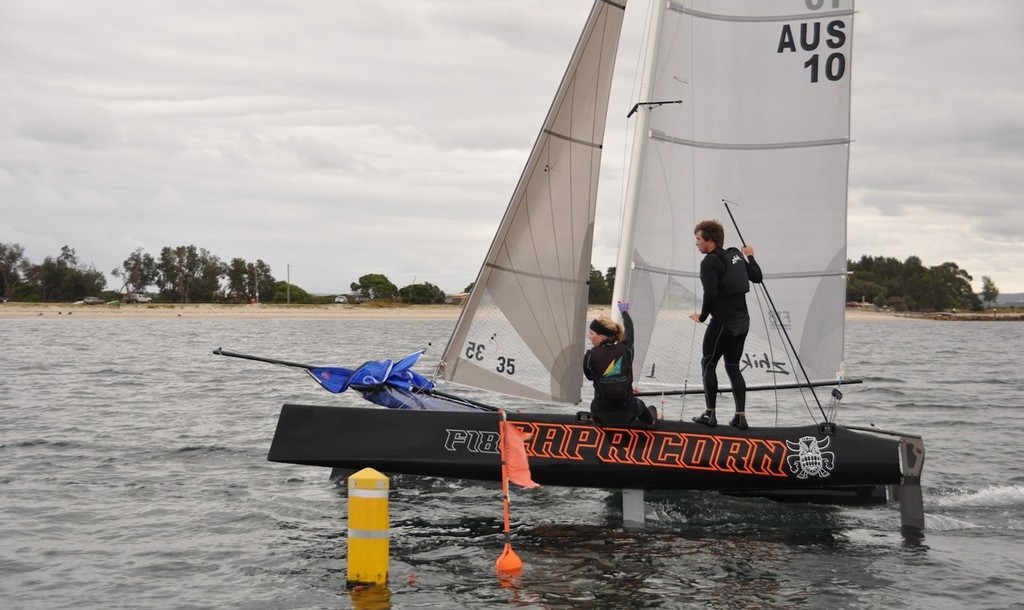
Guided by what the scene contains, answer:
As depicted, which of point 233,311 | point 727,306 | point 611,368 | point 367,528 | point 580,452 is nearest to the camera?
point 367,528

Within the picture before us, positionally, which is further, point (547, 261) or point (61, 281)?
point (61, 281)

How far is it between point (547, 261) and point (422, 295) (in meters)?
87.8

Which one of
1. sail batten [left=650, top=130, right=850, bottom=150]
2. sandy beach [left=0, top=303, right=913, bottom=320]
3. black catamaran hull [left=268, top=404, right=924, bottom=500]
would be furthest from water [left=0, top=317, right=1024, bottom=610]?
sandy beach [left=0, top=303, right=913, bottom=320]

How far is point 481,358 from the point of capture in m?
11.6

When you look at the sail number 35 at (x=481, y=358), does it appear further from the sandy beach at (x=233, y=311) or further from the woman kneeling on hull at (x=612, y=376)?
the sandy beach at (x=233, y=311)

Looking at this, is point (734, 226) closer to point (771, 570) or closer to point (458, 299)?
point (771, 570)

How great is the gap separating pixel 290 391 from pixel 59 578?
1672 centimetres

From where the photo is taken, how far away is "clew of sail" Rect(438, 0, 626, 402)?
37.5ft

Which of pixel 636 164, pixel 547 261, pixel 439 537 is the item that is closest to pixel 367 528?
pixel 439 537

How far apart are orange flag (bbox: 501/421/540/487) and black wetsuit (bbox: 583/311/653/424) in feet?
3.06

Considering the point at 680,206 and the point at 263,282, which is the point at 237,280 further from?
the point at 680,206

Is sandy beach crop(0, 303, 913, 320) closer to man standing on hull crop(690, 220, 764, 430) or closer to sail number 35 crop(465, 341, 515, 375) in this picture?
sail number 35 crop(465, 341, 515, 375)

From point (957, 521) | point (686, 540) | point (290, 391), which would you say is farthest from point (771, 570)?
point (290, 391)

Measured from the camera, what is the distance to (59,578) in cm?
889
